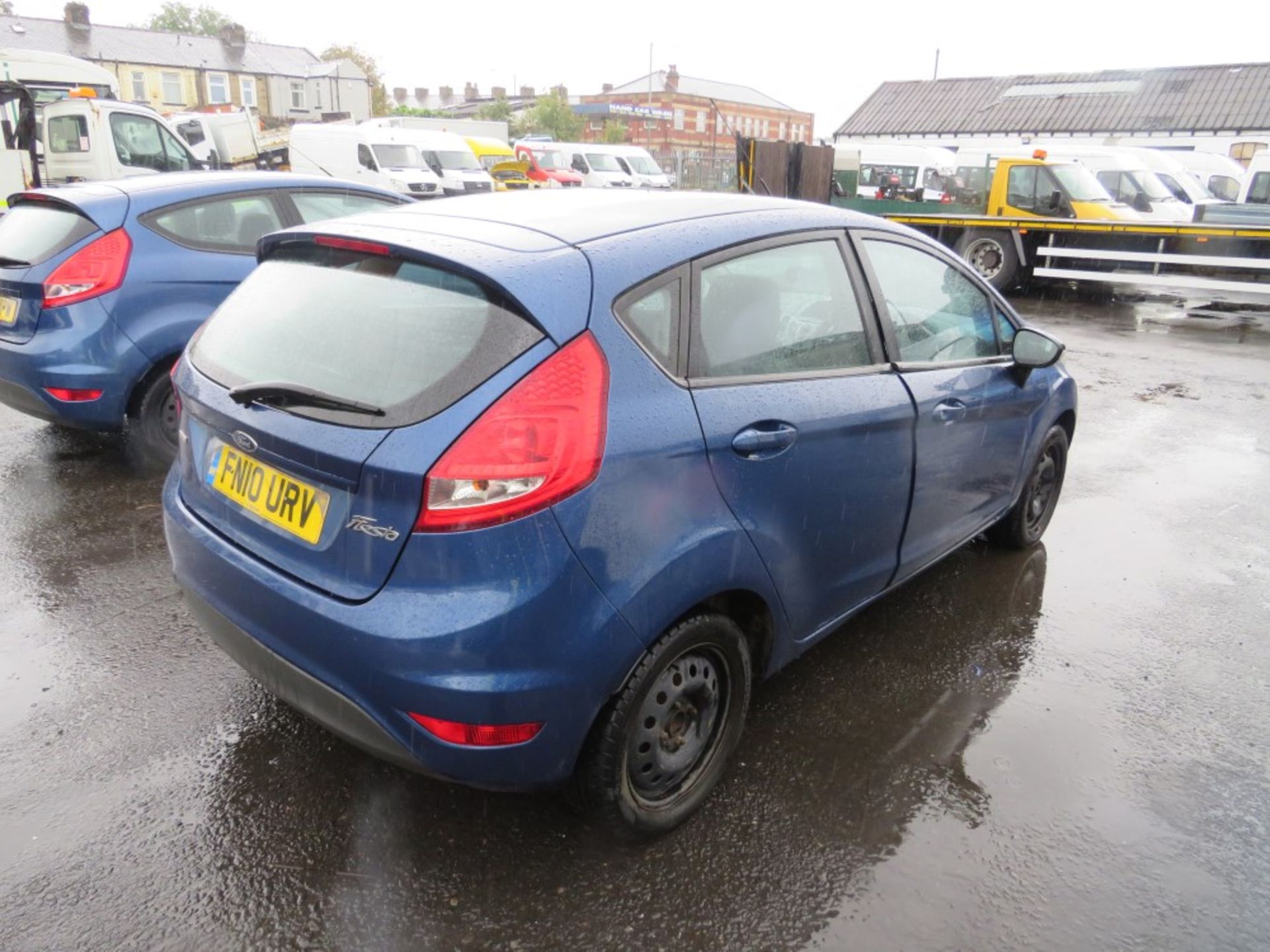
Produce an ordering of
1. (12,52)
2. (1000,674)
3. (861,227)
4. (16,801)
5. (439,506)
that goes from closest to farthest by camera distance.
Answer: (439,506)
(16,801)
(861,227)
(1000,674)
(12,52)

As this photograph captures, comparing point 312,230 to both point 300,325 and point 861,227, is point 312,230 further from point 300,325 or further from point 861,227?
point 861,227

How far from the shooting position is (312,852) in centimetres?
239

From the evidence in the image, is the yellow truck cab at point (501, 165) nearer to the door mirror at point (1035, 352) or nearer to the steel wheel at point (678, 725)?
the door mirror at point (1035, 352)

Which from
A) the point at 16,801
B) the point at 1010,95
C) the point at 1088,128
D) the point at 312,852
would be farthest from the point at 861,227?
the point at 1010,95

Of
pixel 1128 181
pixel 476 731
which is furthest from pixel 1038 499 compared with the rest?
pixel 1128 181

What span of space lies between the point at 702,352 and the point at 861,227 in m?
1.12

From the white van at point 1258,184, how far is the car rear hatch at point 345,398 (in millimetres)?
19592

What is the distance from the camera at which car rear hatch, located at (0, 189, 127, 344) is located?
4.71 metres

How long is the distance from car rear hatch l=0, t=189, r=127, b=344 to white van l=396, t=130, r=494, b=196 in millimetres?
19052

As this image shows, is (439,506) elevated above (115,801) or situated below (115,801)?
above

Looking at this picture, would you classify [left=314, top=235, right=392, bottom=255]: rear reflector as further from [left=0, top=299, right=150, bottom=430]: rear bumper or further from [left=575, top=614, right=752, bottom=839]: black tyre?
[left=0, top=299, right=150, bottom=430]: rear bumper

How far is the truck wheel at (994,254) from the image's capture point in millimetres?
14312

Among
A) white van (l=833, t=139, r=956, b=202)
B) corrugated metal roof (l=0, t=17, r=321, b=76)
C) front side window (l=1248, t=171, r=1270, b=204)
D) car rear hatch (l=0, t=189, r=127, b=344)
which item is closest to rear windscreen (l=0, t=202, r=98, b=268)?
car rear hatch (l=0, t=189, r=127, b=344)

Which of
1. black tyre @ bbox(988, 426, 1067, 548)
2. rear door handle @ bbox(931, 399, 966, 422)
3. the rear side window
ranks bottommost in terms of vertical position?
black tyre @ bbox(988, 426, 1067, 548)
